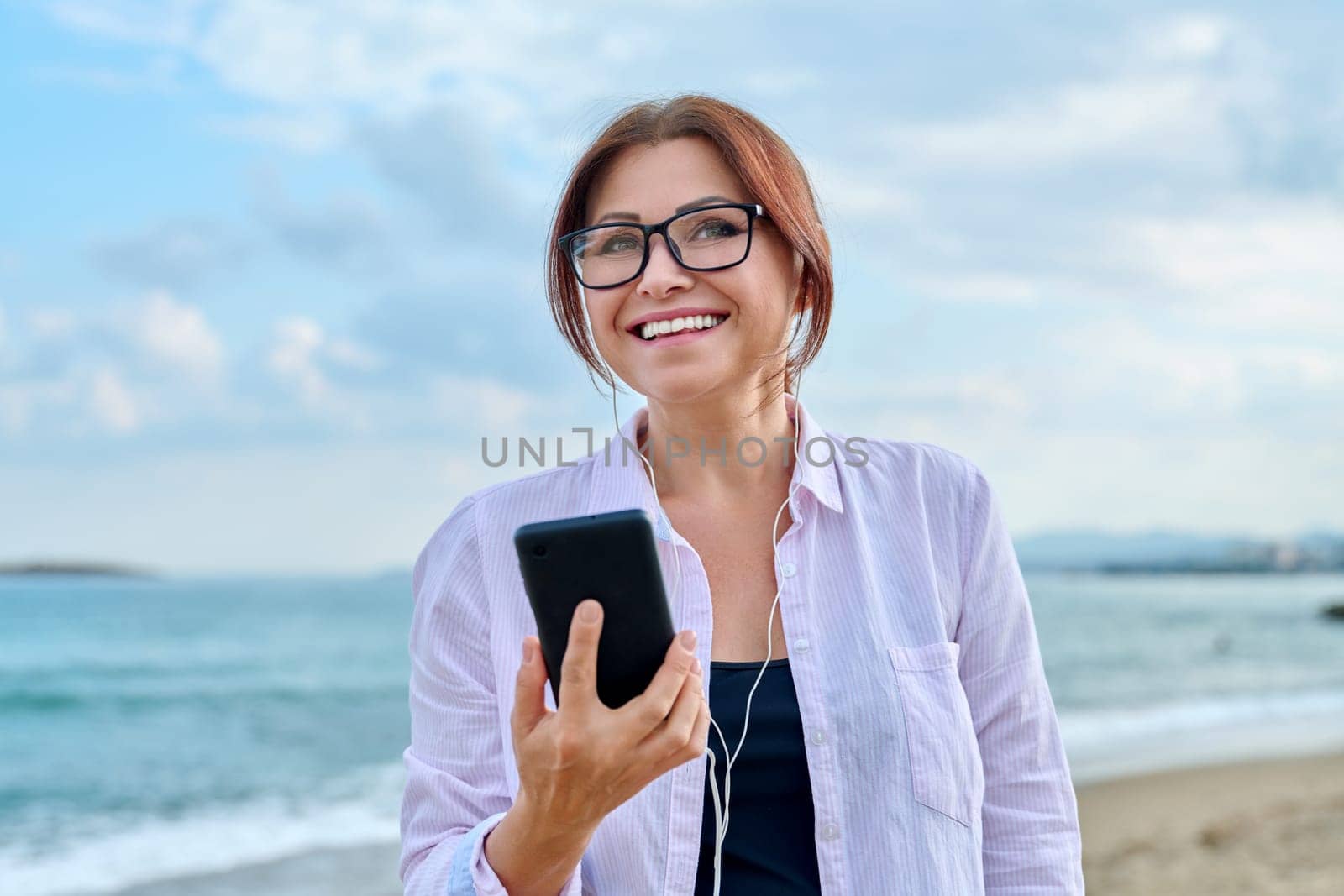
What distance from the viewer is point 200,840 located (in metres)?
9.68

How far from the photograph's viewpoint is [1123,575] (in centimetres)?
6316

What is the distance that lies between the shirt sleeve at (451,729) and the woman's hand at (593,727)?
0.28 metres

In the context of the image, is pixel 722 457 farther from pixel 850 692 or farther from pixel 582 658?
pixel 582 658

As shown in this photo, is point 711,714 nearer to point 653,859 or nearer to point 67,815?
point 653,859

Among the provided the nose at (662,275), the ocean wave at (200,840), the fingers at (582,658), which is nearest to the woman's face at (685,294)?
the nose at (662,275)

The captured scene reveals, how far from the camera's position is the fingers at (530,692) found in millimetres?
1480

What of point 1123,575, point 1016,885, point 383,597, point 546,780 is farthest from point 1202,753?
point 1123,575

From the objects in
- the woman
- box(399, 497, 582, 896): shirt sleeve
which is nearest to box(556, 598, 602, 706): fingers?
the woman

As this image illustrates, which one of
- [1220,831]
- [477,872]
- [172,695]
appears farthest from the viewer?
[172,695]

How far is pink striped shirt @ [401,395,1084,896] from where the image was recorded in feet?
6.15

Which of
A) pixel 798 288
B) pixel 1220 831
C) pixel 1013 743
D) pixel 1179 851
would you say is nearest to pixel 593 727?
pixel 1013 743

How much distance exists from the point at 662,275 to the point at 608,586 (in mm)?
687

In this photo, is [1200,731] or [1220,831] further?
[1200,731]

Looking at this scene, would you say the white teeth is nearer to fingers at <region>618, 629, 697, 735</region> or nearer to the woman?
the woman
